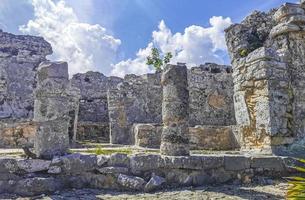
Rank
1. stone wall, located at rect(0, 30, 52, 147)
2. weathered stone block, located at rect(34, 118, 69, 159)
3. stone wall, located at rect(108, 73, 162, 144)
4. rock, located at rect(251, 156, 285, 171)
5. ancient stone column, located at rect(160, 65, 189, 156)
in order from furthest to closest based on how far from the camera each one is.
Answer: stone wall, located at rect(0, 30, 52, 147), stone wall, located at rect(108, 73, 162, 144), ancient stone column, located at rect(160, 65, 189, 156), rock, located at rect(251, 156, 285, 171), weathered stone block, located at rect(34, 118, 69, 159)

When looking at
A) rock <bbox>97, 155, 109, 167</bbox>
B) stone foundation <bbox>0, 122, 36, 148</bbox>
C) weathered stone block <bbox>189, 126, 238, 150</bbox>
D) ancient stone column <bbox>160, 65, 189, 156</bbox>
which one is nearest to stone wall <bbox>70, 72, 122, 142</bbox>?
stone foundation <bbox>0, 122, 36, 148</bbox>

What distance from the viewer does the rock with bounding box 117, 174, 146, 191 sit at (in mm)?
5605

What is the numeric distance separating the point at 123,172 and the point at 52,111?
1.65 meters

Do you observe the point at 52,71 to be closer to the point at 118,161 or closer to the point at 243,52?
the point at 118,161

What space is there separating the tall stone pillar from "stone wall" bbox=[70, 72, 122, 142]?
6.81m

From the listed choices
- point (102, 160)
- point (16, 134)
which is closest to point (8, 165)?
point (102, 160)

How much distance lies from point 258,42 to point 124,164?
16.0ft

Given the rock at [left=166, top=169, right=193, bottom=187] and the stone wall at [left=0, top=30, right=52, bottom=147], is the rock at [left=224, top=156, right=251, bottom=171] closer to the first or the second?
the rock at [left=166, top=169, right=193, bottom=187]

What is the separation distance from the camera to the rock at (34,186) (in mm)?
5352

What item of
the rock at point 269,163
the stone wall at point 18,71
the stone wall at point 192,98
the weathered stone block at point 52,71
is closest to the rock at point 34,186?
the weathered stone block at point 52,71

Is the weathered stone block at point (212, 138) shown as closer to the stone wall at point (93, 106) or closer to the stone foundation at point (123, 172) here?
the stone foundation at point (123, 172)

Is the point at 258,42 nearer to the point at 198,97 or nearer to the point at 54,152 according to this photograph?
the point at 198,97

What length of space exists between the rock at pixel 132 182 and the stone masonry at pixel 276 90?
261 cm

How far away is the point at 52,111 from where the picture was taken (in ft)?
20.2
